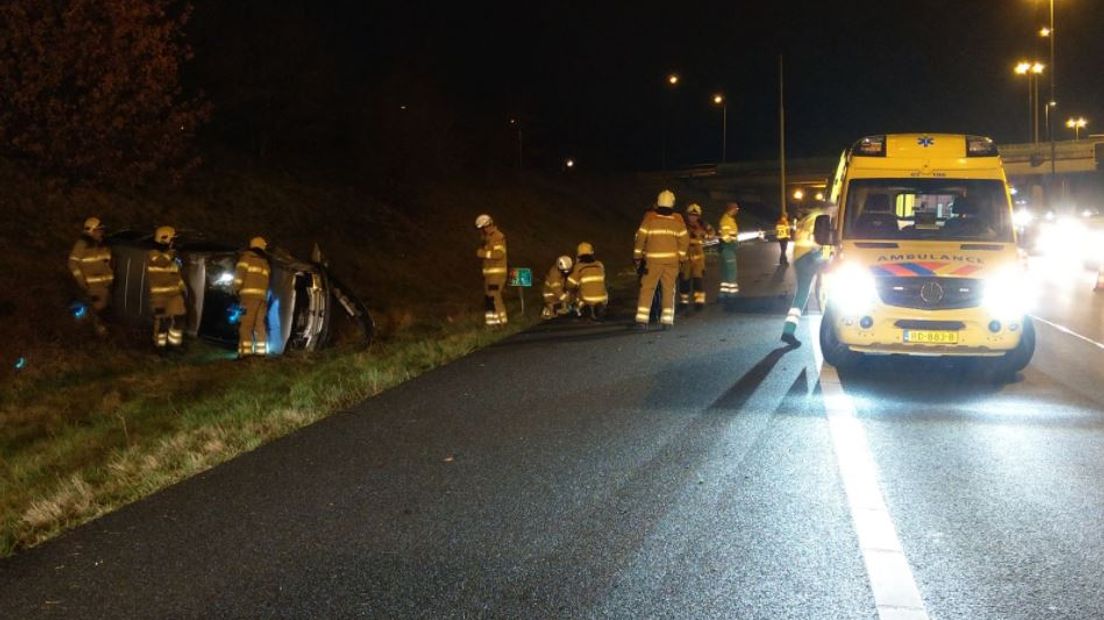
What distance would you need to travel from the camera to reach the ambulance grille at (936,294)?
28.8ft

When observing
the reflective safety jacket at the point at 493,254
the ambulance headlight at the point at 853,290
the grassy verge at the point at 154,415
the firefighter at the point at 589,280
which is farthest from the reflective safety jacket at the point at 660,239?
the ambulance headlight at the point at 853,290

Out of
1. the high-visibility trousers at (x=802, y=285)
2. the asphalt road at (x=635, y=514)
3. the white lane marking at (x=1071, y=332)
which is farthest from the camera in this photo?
the white lane marking at (x=1071, y=332)

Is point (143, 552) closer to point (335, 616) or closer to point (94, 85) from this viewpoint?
point (335, 616)

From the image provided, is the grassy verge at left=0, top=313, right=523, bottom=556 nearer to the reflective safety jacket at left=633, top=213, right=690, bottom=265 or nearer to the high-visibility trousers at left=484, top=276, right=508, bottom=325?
the high-visibility trousers at left=484, top=276, right=508, bottom=325

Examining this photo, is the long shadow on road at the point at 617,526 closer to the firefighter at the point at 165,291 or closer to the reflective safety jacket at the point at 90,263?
the firefighter at the point at 165,291

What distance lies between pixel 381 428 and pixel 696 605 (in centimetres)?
401

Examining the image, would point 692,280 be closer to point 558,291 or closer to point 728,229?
point 728,229

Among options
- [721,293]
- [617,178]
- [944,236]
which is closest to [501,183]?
[617,178]

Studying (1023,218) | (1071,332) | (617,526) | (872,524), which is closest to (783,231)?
(1071,332)

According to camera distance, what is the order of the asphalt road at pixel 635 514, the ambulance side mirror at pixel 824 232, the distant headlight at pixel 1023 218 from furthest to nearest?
the distant headlight at pixel 1023 218, the ambulance side mirror at pixel 824 232, the asphalt road at pixel 635 514

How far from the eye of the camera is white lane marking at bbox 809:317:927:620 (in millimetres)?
3988

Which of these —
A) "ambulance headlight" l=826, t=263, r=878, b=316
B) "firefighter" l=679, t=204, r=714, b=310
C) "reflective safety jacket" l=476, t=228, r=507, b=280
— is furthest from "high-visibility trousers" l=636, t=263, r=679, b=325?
"ambulance headlight" l=826, t=263, r=878, b=316

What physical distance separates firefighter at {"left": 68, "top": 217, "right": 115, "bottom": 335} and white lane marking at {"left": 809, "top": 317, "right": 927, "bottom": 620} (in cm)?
972

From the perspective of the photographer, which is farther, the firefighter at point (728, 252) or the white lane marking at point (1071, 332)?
the firefighter at point (728, 252)
